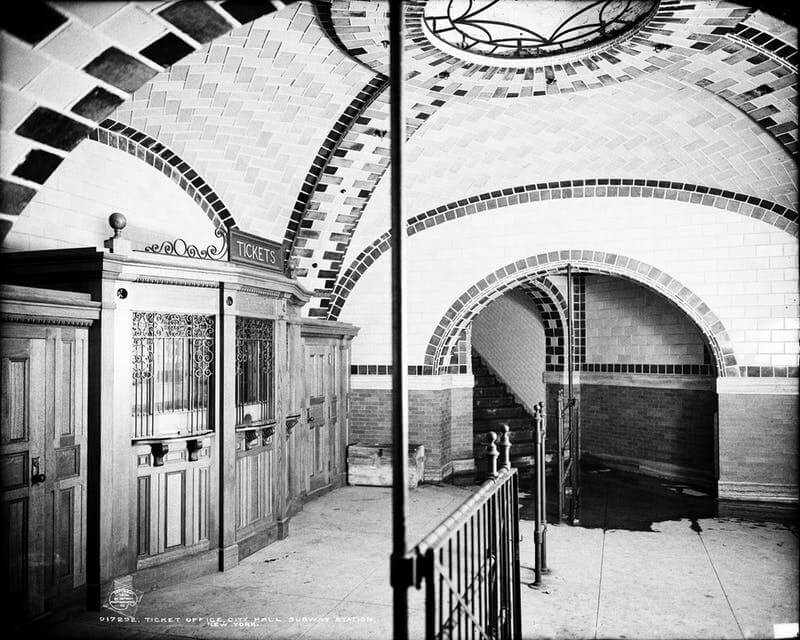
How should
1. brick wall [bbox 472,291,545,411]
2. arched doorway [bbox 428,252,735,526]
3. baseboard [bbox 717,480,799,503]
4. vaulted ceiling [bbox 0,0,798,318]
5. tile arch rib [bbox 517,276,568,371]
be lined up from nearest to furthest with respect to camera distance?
vaulted ceiling [bbox 0,0,798,318], baseboard [bbox 717,480,799,503], arched doorway [bbox 428,252,735,526], tile arch rib [bbox 517,276,568,371], brick wall [bbox 472,291,545,411]

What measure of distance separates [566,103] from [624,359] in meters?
5.20

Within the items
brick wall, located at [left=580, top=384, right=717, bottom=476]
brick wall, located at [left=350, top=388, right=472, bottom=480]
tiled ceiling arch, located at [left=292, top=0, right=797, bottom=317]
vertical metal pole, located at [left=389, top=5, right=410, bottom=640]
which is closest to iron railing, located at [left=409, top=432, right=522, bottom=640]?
vertical metal pole, located at [left=389, top=5, right=410, bottom=640]

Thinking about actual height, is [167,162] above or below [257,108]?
below

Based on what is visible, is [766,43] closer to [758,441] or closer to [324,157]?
[324,157]

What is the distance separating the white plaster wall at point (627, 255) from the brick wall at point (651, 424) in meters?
1.52

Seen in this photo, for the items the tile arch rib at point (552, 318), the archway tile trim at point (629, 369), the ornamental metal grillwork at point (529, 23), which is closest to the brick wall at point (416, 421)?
the archway tile trim at point (629, 369)

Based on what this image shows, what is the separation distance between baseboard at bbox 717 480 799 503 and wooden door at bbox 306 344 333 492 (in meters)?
4.81

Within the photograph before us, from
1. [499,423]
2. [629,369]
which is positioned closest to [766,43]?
[629,369]

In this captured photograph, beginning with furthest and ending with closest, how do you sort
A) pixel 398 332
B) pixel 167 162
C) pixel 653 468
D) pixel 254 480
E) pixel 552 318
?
pixel 552 318, pixel 653 468, pixel 167 162, pixel 254 480, pixel 398 332

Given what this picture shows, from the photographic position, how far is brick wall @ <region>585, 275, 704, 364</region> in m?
9.26

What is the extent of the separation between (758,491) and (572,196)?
167 inches

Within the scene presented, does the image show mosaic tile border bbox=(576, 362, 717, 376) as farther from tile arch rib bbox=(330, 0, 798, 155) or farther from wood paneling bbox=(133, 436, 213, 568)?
wood paneling bbox=(133, 436, 213, 568)

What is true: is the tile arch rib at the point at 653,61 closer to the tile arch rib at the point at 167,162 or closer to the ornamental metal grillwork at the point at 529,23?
the ornamental metal grillwork at the point at 529,23

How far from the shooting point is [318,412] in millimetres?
7676
